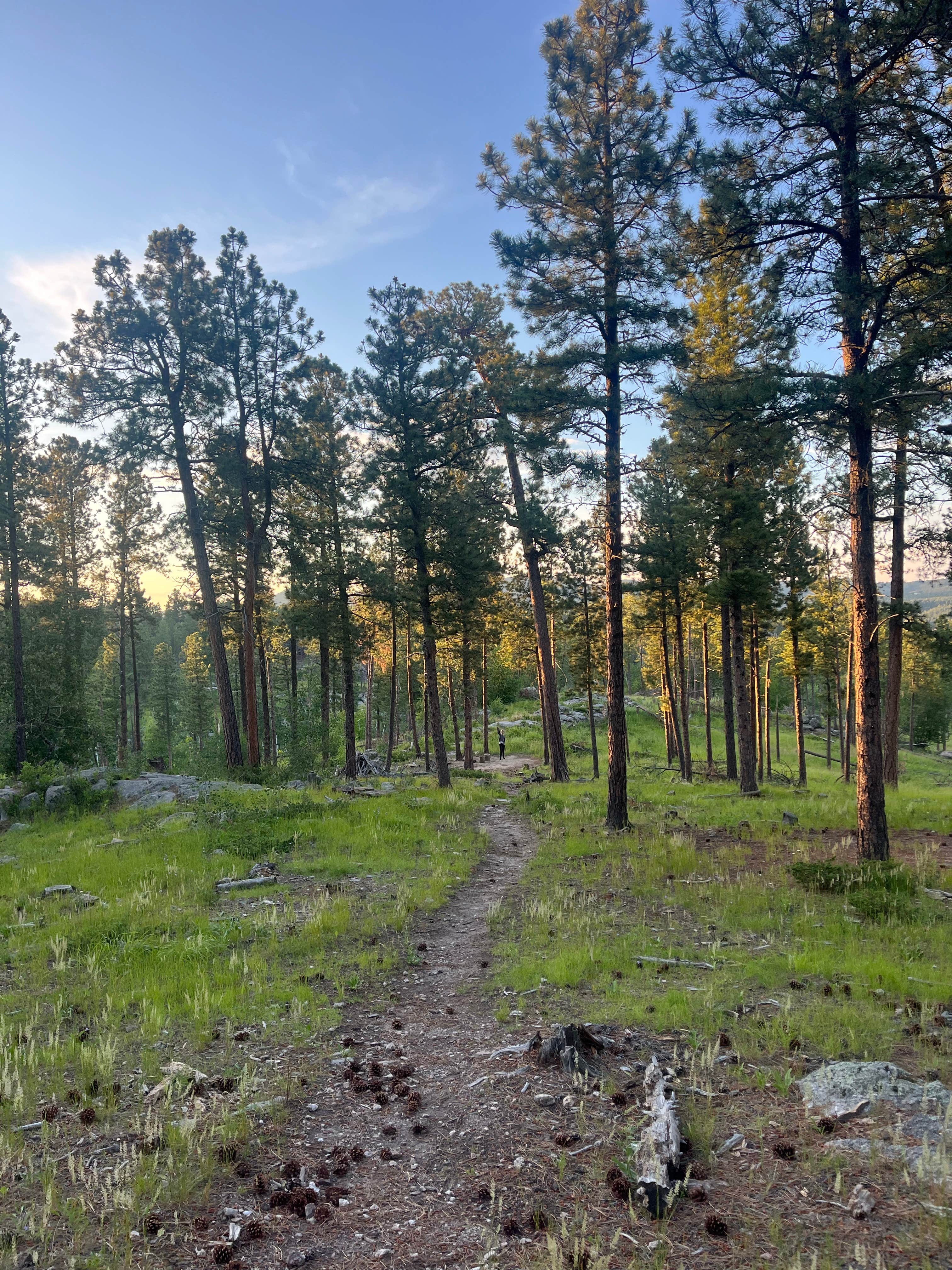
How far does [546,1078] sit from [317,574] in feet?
71.2

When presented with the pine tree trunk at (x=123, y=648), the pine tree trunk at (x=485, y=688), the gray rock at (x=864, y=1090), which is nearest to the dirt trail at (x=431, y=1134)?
the gray rock at (x=864, y=1090)

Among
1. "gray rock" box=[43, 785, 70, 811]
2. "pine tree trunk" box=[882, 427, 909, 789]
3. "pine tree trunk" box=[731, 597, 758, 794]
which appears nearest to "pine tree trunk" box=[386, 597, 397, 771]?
"gray rock" box=[43, 785, 70, 811]

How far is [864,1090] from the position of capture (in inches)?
156

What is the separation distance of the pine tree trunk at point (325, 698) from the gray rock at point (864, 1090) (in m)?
17.7

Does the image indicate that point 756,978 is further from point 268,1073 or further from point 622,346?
point 622,346

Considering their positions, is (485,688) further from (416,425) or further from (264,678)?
(416,425)

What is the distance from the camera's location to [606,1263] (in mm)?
2852

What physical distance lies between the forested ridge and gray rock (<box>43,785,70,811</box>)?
7.64ft

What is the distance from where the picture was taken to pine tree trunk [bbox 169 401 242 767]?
20156 mm

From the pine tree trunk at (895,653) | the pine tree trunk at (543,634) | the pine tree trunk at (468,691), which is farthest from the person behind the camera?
the pine tree trunk at (468,691)

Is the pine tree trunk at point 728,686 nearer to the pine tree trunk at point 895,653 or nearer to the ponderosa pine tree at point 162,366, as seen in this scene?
the pine tree trunk at point 895,653

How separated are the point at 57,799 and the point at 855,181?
72.4 ft

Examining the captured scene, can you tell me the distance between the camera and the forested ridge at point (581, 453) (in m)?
9.62

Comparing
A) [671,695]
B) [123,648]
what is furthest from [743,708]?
[123,648]
